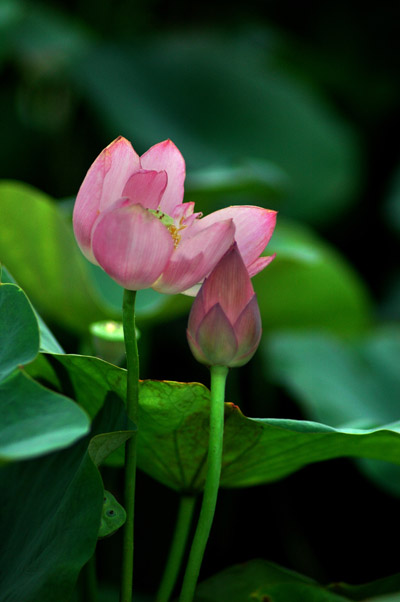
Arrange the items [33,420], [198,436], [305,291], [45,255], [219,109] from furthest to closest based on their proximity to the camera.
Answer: [219,109]
[305,291]
[45,255]
[198,436]
[33,420]

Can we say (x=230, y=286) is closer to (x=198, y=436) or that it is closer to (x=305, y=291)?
(x=198, y=436)

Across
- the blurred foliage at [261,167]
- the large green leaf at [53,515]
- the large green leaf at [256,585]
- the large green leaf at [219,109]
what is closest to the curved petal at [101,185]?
the large green leaf at [53,515]

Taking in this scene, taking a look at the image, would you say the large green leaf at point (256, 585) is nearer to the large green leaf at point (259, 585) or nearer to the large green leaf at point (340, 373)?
the large green leaf at point (259, 585)

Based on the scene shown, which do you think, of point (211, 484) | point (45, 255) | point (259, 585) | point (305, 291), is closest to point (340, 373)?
point (305, 291)

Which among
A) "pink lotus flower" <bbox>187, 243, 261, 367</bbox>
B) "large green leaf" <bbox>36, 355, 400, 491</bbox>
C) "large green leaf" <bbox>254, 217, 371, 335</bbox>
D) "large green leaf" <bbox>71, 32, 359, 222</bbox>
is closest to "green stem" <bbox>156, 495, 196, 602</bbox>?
"large green leaf" <bbox>36, 355, 400, 491</bbox>

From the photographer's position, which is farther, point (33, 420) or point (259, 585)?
point (259, 585)

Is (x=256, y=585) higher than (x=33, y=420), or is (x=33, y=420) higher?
(x=33, y=420)

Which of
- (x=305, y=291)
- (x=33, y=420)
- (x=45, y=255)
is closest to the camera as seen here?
(x=33, y=420)
